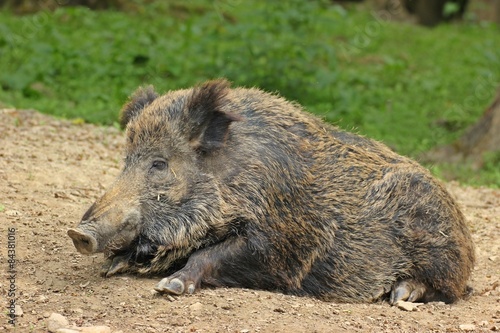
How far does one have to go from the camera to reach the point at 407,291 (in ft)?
19.9

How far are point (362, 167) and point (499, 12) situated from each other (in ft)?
63.5

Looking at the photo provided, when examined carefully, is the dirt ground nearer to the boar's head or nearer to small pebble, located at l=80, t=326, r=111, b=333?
small pebble, located at l=80, t=326, r=111, b=333

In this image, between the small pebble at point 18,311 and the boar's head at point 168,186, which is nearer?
the small pebble at point 18,311

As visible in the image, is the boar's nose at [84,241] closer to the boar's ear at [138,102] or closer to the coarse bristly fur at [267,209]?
the coarse bristly fur at [267,209]

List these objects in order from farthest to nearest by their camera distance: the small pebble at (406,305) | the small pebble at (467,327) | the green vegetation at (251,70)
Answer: the green vegetation at (251,70) → the small pebble at (406,305) → the small pebble at (467,327)

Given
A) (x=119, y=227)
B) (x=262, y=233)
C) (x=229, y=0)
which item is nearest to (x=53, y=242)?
(x=119, y=227)

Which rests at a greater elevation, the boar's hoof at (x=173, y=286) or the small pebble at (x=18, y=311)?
the boar's hoof at (x=173, y=286)

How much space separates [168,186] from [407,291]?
1979mm

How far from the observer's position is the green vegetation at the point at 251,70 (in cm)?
1155

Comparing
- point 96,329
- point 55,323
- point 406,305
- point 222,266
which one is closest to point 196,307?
point 222,266

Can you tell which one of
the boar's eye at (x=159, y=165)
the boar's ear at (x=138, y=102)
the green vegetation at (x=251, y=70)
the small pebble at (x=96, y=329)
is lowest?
the green vegetation at (x=251, y=70)

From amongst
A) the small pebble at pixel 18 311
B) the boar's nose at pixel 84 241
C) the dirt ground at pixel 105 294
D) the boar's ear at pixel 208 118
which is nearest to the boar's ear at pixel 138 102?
the boar's ear at pixel 208 118

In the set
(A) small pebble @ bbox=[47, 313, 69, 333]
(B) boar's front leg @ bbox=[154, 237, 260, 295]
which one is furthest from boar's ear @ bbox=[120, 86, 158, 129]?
(A) small pebble @ bbox=[47, 313, 69, 333]

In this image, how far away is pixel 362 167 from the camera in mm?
6246
